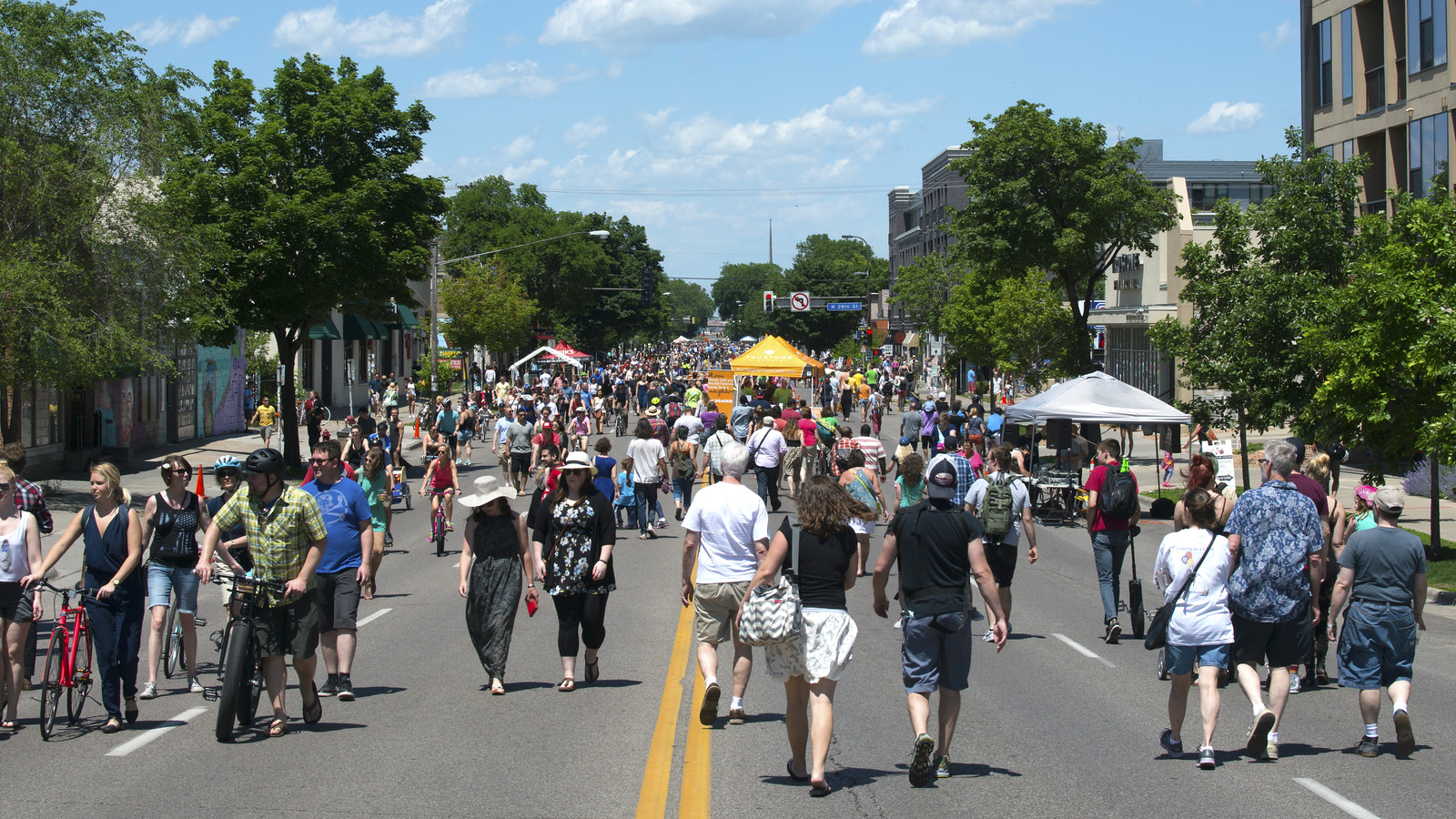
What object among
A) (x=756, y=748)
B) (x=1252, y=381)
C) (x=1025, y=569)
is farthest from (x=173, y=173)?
(x=756, y=748)

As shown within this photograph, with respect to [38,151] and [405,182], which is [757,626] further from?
[405,182]

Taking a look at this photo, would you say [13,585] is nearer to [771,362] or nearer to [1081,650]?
[1081,650]

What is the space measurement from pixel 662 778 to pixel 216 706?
12.1ft

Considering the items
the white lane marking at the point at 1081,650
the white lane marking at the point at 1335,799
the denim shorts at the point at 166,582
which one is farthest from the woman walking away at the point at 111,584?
the white lane marking at the point at 1081,650

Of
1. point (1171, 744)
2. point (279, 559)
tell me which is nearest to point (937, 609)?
point (1171, 744)

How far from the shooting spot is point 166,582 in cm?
872

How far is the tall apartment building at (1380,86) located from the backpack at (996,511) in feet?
62.9

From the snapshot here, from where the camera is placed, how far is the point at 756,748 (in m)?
7.26

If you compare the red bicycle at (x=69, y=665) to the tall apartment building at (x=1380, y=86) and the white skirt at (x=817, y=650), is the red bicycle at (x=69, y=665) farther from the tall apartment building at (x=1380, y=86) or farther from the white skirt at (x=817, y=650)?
the tall apartment building at (x=1380, y=86)

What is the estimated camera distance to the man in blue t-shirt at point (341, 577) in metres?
8.52

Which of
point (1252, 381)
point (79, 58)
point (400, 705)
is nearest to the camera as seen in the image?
point (400, 705)

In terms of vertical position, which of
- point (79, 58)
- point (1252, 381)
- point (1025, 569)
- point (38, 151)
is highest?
point (79, 58)

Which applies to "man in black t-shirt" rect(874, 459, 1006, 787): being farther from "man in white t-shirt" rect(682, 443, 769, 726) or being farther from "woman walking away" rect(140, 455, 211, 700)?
"woman walking away" rect(140, 455, 211, 700)

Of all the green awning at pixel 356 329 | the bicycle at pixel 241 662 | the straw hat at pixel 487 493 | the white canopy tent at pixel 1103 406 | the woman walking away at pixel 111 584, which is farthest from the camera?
the green awning at pixel 356 329
